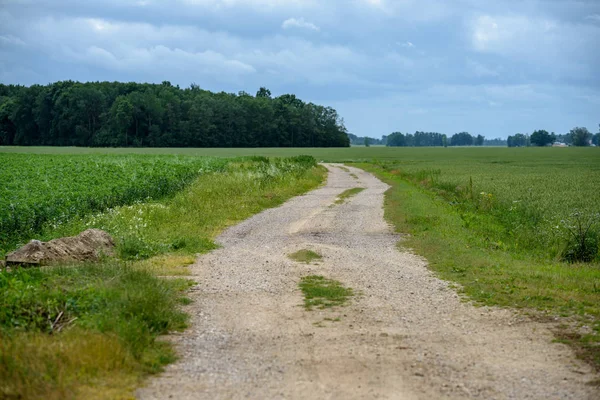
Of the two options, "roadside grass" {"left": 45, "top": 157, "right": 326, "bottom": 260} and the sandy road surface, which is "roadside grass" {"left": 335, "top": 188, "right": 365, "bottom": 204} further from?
the sandy road surface

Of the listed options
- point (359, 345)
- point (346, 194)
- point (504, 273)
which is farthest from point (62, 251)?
point (346, 194)

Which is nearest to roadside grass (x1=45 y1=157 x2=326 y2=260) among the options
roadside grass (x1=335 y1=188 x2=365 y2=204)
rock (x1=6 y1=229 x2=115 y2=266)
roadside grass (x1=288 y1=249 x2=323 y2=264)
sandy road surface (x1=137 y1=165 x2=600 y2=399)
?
rock (x1=6 y1=229 x2=115 y2=266)

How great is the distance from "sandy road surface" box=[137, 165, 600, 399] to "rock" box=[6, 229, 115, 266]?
2339 millimetres

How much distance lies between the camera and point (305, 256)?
15.5 metres

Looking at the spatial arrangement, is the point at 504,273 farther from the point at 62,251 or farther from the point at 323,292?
the point at 62,251

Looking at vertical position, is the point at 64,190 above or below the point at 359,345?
above

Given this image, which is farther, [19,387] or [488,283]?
[488,283]

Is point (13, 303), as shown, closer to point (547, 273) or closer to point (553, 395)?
point (553, 395)

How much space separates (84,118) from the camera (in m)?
124

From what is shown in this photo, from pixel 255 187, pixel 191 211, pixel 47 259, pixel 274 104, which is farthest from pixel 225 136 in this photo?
pixel 47 259

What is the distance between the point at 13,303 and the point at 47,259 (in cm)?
440

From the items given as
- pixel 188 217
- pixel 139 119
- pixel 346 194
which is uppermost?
pixel 139 119

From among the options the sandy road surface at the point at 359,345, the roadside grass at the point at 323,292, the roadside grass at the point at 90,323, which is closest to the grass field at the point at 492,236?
the sandy road surface at the point at 359,345

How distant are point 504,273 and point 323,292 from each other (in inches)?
167
